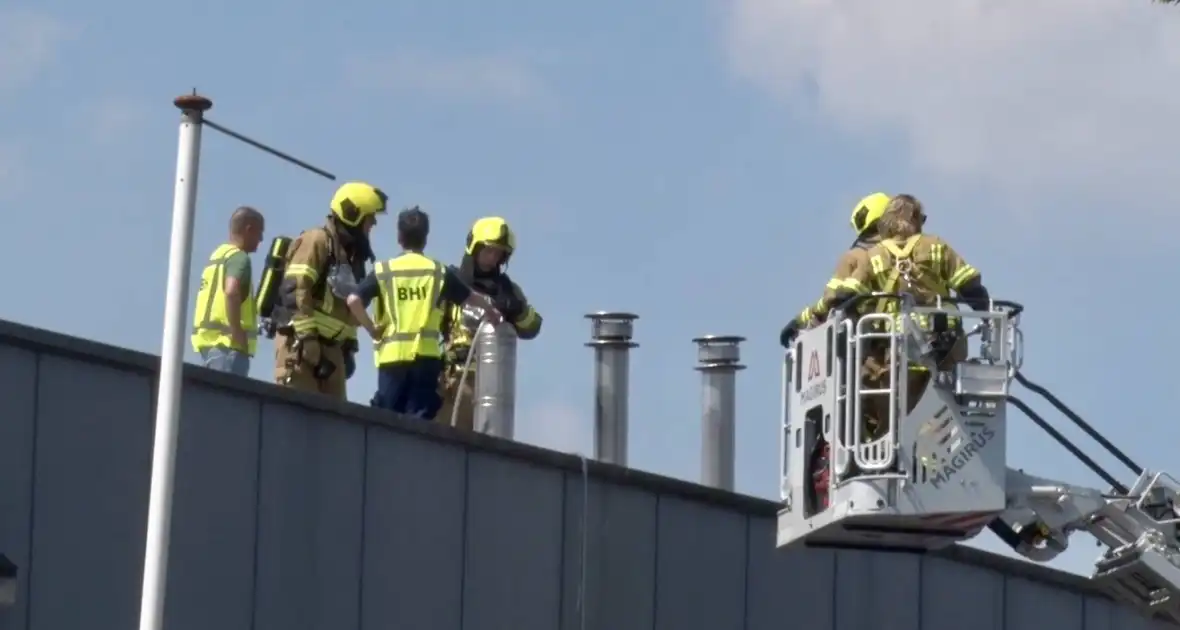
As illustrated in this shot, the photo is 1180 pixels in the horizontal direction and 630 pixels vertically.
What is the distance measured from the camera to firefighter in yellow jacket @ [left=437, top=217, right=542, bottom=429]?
16.5 metres

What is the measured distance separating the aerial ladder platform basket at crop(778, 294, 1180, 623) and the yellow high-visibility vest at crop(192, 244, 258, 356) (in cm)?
370

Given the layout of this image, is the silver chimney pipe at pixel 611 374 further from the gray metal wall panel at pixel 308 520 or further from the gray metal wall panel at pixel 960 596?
the gray metal wall panel at pixel 308 520

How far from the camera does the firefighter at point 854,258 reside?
1375 cm

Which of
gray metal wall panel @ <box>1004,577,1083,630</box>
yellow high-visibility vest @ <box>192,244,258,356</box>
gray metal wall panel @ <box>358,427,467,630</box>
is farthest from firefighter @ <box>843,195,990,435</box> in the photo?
gray metal wall panel @ <box>1004,577,1083,630</box>

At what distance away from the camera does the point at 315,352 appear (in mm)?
15867

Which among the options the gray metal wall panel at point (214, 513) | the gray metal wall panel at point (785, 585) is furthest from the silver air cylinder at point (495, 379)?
the gray metal wall panel at point (214, 513)

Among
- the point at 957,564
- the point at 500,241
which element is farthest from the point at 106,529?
the point at 957,564

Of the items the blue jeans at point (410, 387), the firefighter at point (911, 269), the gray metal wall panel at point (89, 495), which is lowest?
the gray metal wall panel at point (89, 495)

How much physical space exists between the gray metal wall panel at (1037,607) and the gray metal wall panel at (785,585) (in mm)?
1737

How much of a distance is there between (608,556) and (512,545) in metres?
1.03

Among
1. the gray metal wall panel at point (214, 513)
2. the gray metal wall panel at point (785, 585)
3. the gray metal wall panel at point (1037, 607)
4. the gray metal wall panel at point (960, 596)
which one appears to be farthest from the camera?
the gray metal wall panel at point (1037, 607)

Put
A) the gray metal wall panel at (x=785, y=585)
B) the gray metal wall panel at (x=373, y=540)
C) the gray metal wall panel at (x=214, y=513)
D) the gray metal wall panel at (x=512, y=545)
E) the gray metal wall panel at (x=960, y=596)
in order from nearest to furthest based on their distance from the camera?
the gray metal wall panel at (x=373, y=540)
the gray metal wall panel at (x=214, y=513)
the gray metal wall panel at (x=512, y=545)
the gray metal wall panel at (x=785, y=585)
the gray metal wall panel at (x=960, y=596)

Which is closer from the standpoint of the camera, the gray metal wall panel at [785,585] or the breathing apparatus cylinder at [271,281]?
the breathing apparatus cylinder at [271,281]

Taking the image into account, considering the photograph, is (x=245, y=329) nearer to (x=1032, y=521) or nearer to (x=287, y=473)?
(x=287, y=473)
